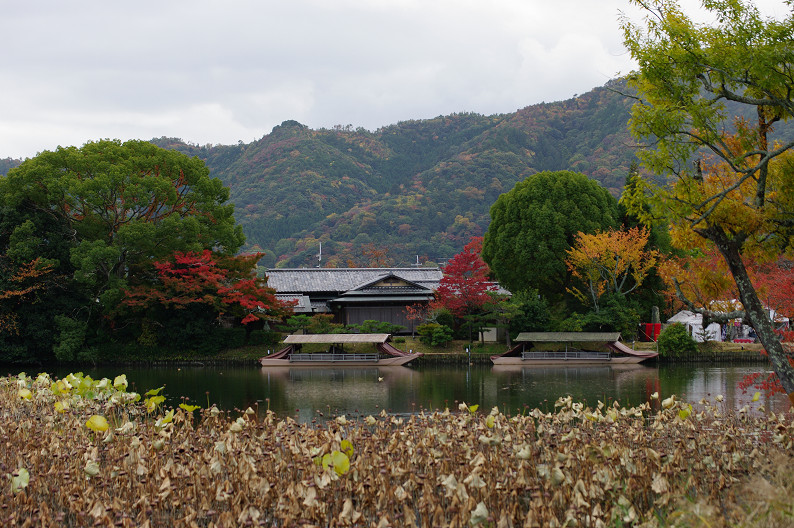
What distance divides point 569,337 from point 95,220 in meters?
20.7

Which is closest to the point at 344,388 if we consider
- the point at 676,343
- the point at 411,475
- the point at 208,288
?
the point at 208,288

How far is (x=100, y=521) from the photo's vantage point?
20.3ft

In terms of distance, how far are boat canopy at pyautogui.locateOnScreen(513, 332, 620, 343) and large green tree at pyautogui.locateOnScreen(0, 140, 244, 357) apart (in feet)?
48.9

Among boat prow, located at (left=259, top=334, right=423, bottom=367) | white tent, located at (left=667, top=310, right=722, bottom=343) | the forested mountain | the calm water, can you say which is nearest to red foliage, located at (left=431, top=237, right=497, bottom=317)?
boat prow, located at (left=259, top=334, right=423, bottom=367)

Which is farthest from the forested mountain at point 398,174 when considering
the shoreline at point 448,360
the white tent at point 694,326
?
the shoreline at point 448,360

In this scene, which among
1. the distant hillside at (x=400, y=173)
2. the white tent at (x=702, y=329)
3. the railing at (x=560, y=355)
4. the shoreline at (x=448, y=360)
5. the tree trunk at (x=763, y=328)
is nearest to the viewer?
the tree trunk at (x=763, y=328)

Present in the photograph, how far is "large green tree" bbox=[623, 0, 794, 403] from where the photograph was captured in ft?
28.8

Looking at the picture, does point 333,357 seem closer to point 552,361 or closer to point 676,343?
point 552,361

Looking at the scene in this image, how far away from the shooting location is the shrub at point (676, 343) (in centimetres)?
2916

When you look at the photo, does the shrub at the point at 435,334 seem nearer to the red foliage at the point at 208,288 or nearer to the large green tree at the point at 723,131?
the red foliage at the point at 208,288

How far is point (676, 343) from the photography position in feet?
95.6

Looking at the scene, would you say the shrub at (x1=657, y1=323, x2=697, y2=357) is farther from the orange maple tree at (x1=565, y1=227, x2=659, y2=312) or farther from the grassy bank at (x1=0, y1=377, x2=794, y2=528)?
the grassy bank at (x1=0, y1=377, x2=794, y2=528)

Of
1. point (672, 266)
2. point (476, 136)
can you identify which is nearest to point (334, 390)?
point (672, 266)

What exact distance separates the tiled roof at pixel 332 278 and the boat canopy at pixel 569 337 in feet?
29.5
